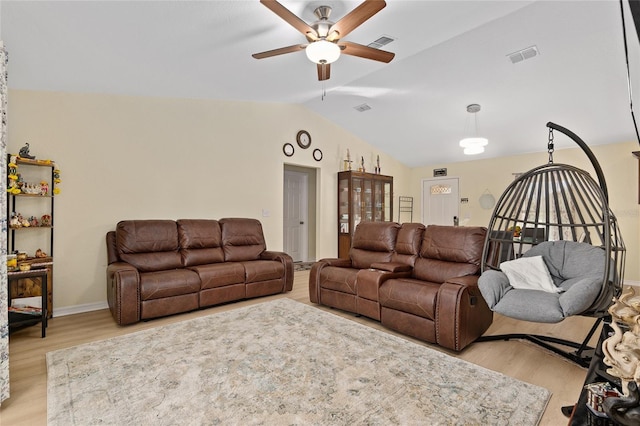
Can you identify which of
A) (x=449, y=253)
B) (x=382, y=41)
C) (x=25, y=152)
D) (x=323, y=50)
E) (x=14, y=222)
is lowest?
(x=449, y=253)

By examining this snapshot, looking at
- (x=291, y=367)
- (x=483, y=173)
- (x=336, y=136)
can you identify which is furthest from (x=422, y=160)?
(x=291, y=367)

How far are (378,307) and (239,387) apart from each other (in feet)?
5.21

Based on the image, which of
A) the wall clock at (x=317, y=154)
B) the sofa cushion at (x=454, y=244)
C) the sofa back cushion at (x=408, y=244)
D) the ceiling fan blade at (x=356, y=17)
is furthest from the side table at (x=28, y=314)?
the wall clock at (x=317, y=154)

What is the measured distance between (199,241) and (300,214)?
2998 millimetres

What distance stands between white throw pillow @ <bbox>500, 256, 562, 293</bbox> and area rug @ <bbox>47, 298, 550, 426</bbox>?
0.87m

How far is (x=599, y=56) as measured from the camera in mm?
3668

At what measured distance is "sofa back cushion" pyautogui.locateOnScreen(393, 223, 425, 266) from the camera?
357cm

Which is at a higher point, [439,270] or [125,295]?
[439,270]

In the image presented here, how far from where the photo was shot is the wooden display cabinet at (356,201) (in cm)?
643

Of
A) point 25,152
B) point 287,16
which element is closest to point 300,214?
point 25,152

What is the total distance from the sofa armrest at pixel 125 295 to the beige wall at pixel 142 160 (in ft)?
3.02

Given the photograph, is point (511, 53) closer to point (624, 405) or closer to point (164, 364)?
point (624, 405)

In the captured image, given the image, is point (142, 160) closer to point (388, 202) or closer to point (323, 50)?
point (323, 50)

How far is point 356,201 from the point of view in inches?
258
